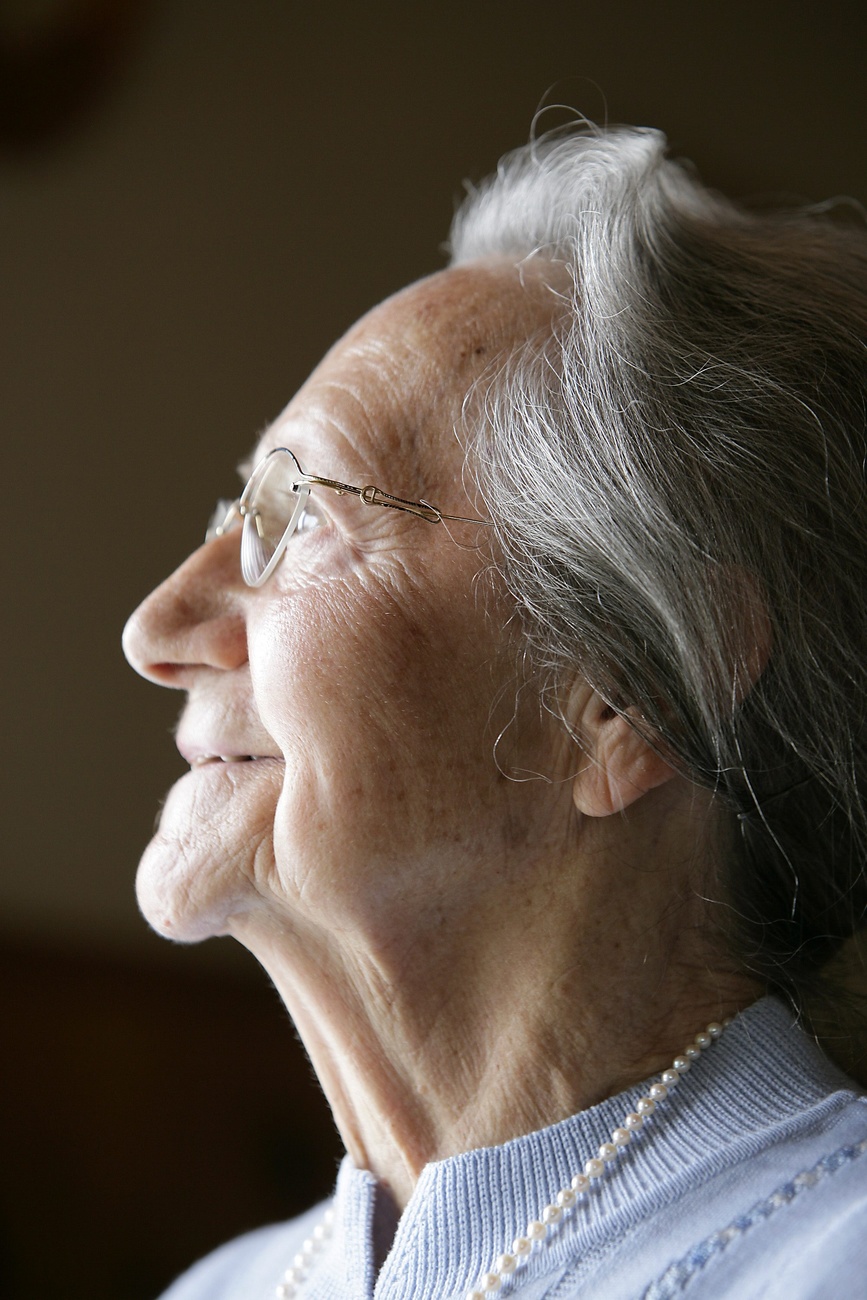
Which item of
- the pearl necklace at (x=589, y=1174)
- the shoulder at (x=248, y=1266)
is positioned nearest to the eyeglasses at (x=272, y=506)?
the pearl necklace at (x=589, y=1174)

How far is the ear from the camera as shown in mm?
925

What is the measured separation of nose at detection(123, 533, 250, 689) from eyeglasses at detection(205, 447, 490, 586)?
0.03m

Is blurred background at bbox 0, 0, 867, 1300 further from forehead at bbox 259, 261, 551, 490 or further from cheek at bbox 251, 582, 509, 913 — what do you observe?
cheek at bbox 251, 582, 509, 913

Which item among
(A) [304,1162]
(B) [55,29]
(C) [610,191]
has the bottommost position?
(A) [304,1162]

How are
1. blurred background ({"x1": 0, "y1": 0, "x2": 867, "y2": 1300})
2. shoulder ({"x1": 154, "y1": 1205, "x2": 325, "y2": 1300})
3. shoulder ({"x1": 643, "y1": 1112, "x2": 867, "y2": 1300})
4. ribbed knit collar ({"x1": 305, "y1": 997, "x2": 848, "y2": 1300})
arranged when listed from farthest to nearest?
blurred background ({"x1": 0, "y1": 0, "x2": 867, "y2": 1300}), shoulder ({"x1": 154, "y1": 1205, "x2": 325, "y2": 1300}), ribbed knit collar ({"x1": 305, "y1": 997, "x2": 848, "y2": 1300}), shoulder ({"x1": 643, "y1": 1112, "x2": 867, "y2": 1300})

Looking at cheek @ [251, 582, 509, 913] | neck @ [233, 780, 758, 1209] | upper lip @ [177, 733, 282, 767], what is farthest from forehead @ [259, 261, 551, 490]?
neck @ [233, 780, 758, 1209]

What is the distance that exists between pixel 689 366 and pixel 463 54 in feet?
5.12

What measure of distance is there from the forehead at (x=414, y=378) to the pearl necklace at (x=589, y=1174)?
0.54 metres

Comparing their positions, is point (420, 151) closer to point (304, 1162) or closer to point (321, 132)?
point (321, 132)

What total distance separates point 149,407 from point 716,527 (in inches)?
53.8

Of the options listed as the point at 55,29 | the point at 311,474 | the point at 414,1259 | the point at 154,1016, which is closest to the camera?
the point at 414,1259

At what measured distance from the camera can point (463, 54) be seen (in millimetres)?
2180

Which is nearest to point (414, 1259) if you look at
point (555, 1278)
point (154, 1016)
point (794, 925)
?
point (555, 1278)

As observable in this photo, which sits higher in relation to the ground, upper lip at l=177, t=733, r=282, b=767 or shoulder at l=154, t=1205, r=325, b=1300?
upper lip at l=177, t=733, r=282, b=767
